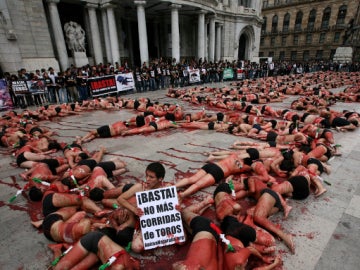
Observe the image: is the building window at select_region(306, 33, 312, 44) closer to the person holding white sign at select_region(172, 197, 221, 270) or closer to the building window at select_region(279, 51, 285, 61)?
the building window at select_region(279, 51, 285, 61)

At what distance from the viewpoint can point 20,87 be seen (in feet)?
39.3

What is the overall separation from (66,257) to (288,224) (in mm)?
3040

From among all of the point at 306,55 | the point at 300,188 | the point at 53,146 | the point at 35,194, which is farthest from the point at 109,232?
the point at 306,55

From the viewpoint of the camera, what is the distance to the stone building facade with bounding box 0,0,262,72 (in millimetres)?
14273

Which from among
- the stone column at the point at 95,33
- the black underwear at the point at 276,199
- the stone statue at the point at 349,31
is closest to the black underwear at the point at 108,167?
the black underwear at the point at 276,199

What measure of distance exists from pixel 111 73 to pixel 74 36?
633 centimetres

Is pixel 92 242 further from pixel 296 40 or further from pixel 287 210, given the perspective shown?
pixel 296 40

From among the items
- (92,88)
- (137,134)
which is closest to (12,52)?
(92,88)

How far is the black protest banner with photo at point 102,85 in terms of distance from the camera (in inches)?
531

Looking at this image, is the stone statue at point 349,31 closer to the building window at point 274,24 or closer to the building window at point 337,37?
the building window at point 337,37

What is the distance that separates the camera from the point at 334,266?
105 inches

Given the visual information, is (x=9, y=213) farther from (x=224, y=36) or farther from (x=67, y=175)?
(x=224, y=36)

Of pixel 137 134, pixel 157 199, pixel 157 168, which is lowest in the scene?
pixel 137 134

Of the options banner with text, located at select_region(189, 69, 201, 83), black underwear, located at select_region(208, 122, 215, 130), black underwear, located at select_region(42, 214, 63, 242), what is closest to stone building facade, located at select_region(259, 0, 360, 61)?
banner with text, located at select_region(189, 69, 201, 83)
